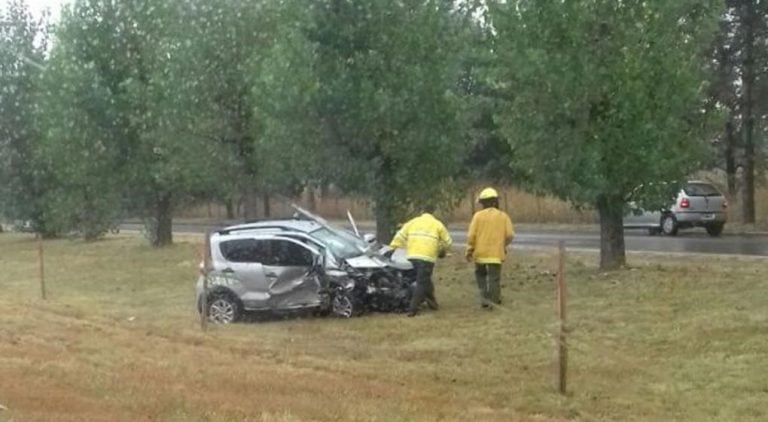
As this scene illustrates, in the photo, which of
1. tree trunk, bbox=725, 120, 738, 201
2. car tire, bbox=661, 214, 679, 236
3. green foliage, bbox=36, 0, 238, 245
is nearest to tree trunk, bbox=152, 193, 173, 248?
green foliage, bbox=36, 0, 238, 245

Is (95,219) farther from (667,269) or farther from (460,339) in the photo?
(460,339)

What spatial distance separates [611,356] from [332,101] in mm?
10942

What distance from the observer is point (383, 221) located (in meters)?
24.1

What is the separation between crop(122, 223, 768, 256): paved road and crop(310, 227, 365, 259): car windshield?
8724 millimetres

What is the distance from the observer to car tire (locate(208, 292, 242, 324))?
17.4 meters

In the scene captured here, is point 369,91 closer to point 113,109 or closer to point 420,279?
point 420,279

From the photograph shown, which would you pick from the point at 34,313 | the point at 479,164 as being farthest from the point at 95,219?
the point at 34,313

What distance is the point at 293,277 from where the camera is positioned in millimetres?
17297

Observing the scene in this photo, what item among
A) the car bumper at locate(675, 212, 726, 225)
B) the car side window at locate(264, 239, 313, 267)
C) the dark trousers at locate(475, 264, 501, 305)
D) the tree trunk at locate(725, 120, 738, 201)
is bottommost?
the dark trousers at locate(475, 264, 501, 305)

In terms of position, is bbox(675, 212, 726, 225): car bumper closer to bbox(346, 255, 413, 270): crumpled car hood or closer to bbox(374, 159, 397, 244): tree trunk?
bbox(374, 159, 397, 244): tree trunk

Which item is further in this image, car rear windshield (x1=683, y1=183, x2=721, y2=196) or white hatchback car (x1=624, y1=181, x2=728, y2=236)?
car rear windshield (x1=683, y1=183, x2=721, y2=196)

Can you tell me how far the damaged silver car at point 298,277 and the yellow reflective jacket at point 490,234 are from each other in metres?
1.13

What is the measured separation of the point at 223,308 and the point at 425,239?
10.6ft

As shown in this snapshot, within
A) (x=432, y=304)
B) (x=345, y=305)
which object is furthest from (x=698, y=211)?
(x=345, y=305)
